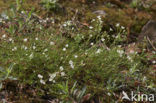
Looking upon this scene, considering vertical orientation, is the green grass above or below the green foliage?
below

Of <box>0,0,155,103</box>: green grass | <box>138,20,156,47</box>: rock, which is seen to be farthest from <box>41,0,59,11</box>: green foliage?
<box>138,20,156,47</box>: rock

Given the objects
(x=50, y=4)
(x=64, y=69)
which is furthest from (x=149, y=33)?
(x=64, y=69)

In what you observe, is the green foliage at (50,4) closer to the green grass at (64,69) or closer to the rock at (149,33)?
the green grass at (64,69)

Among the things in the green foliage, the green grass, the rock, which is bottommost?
the rock

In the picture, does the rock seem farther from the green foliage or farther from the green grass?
the green foliage

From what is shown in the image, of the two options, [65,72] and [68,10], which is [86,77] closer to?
[65,72]

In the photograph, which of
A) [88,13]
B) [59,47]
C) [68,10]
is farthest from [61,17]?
[59,47]

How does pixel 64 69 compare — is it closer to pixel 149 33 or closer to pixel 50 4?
pixel 50 4

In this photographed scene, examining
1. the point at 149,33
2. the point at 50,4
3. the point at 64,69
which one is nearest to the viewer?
the point at 64,69

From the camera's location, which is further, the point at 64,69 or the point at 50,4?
the point at 50,4
